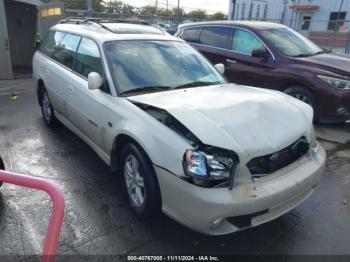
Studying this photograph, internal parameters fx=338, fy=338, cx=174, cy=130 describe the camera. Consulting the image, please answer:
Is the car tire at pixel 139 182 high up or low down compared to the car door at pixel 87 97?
down

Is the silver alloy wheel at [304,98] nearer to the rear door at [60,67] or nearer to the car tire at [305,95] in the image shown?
the car tire at [305,95]

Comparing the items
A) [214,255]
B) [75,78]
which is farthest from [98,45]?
[214,255]

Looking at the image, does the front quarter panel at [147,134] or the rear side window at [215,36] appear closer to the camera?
the front quarter panel at [147,134]

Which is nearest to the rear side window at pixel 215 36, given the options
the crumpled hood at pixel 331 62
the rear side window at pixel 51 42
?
the crumpled hood at pixel 331 62

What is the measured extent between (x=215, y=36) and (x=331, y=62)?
2.52 metres

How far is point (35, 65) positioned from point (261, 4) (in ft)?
88.0

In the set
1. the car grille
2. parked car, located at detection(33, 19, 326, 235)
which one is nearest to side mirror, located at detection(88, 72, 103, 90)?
parked car, located at detection(33, 19, 326, 235)

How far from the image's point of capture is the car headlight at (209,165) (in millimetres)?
2506

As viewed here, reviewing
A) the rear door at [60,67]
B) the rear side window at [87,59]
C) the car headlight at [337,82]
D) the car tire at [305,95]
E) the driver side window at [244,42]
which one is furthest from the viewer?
the driver side window at [244,42]

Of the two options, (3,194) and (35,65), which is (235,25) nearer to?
(35,65)

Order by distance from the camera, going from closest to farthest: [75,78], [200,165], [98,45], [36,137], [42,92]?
[200,165], [98,45], [75,78], [36,137], [42,92]

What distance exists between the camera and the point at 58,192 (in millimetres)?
1952

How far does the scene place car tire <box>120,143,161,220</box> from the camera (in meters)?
2.86

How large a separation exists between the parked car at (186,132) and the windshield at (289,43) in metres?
2.80
